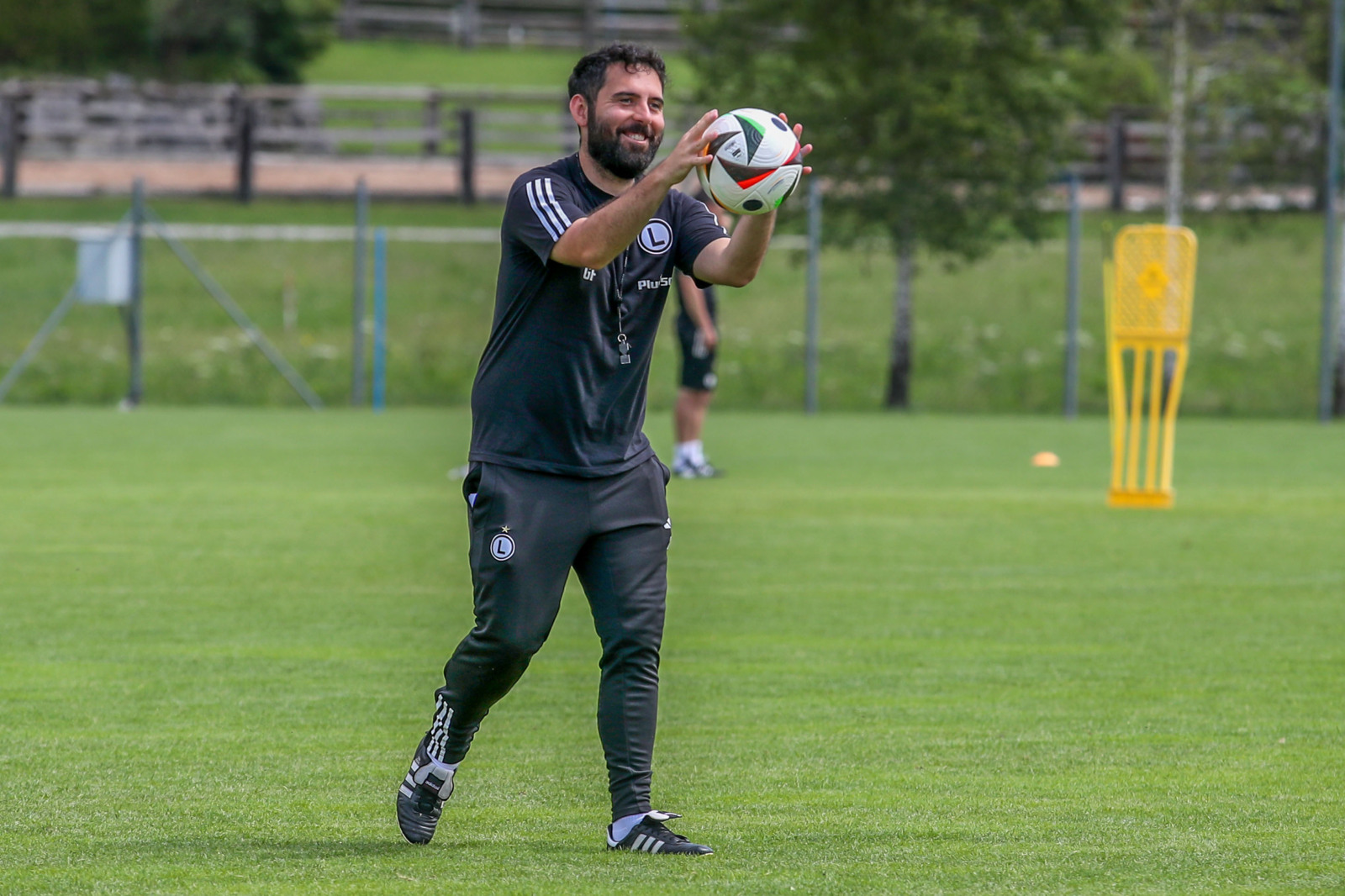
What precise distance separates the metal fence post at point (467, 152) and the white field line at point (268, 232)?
1.35 meters

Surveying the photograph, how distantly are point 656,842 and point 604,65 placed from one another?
195cm

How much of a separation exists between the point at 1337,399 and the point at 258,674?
65.8 ft

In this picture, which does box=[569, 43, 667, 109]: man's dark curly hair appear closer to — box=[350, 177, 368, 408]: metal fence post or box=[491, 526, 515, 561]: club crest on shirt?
box=[491, 526, 515, 561]: club crest on shirt

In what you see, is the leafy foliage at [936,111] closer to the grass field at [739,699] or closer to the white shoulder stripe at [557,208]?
the grass field at [739,699]

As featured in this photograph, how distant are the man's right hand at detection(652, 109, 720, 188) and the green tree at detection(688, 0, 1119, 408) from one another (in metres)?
20.1

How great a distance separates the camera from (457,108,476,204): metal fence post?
114ft

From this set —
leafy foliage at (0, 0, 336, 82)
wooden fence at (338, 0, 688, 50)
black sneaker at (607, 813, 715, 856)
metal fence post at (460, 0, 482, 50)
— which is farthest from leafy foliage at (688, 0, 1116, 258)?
metal fence post at (460, 0, 482, 50)

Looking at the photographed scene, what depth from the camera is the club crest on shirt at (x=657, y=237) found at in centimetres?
490

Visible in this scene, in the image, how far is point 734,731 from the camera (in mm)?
6293

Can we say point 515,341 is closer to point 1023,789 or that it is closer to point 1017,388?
point 1023,789

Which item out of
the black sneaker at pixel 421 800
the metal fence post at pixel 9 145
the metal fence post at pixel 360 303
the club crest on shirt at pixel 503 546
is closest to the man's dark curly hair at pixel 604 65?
the club crest on shirt at pixel 503 546

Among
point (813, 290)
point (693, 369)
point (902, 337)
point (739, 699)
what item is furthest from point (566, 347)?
point (902, 337)

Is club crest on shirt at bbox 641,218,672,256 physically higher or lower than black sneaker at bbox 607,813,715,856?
higher

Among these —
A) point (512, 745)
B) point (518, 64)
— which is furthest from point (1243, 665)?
point (518, 64)
